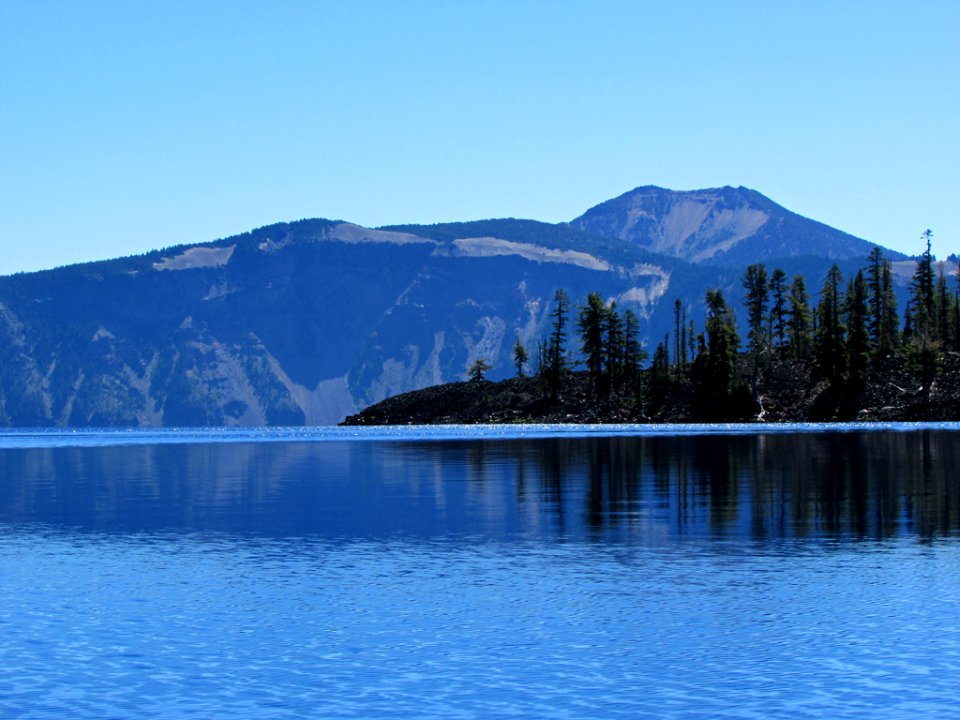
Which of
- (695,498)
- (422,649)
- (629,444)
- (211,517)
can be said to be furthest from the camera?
(629,444)

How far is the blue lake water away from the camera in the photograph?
919 inches

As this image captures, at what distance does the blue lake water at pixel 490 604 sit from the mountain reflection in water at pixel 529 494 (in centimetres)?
41

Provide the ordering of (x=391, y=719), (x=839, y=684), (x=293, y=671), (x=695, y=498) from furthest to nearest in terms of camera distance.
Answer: (x=695, y=498) → (x=293, y=671) → (x=839, y=684) → (x=391, y=719)

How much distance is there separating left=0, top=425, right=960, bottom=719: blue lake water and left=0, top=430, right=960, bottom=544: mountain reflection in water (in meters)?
0.41

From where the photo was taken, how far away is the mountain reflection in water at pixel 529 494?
164 ft

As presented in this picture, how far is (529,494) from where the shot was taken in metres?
66.4

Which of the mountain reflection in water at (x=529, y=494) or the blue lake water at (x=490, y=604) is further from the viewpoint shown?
the mountain reflection in water at (x=529, y=494)

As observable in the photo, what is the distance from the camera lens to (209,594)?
3484 centimetres

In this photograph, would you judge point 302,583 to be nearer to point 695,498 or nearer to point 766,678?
point 766,678

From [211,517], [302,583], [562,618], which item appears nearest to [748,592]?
[562,618]

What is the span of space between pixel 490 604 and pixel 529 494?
34096 mm

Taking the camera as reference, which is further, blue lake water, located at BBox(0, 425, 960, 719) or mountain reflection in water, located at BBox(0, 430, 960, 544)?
mountain reflection in water, located at BBox(0, 430, 960, 544)

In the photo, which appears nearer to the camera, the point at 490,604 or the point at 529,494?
the point at 490,604

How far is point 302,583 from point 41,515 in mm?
27951
